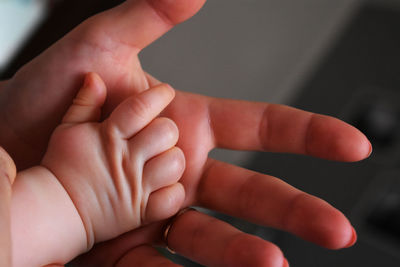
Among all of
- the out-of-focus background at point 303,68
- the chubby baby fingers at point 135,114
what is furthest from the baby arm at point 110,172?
the out-of-focus background at point 303,68

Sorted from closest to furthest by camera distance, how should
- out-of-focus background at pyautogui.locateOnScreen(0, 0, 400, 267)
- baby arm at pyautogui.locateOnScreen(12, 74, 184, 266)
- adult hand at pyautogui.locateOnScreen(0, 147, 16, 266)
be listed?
adult hand at pyautogui.locateOnScreen(0, 147, 16, 266) < baby arm at pyautogui.locateOnScreen(12, 74, 184, 266) < out-of-focus background at pyautogui.locateOnScreen(0, 0, 400, 267)

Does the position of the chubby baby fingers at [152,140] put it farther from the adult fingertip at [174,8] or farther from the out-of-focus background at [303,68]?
the out-of-focus background at [303,68]

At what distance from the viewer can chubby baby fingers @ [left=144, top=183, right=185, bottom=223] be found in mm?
565

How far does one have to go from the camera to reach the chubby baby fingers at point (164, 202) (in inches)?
22.2

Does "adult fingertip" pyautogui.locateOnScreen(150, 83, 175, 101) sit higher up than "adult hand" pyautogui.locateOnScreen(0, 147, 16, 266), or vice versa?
"adult fingertip" pyautogui.locateOnScreen(150, 83, 175, 101)

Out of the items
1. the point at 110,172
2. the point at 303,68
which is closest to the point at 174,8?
the point at 110,172

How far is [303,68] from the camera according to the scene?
5.75ft

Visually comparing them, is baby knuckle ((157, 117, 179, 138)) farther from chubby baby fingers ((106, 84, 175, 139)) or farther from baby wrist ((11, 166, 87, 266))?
baby wrist ((11, 166, 87, 266))

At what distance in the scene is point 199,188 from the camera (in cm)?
63

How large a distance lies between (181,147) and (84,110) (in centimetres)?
13

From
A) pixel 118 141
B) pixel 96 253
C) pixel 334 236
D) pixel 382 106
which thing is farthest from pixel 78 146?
pixel 382 106

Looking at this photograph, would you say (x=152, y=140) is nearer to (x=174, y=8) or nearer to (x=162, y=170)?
(x=162, y=170)

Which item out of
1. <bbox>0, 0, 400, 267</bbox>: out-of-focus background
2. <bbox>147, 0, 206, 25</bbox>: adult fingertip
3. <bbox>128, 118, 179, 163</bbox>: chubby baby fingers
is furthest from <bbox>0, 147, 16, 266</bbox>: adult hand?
<bbox>0, 0, 400, 267</bbox>: out-of-focus background

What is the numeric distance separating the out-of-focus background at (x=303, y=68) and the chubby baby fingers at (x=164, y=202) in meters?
0.53
